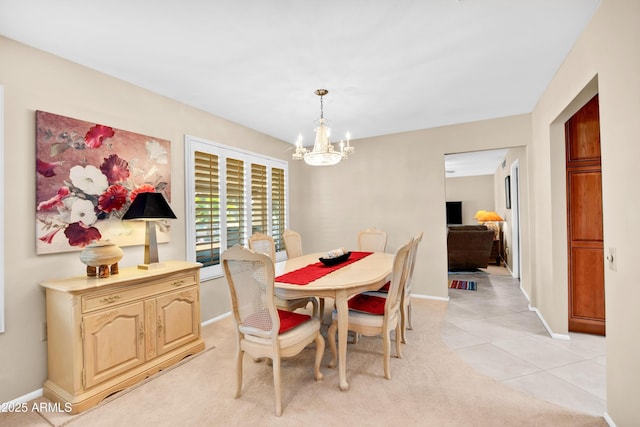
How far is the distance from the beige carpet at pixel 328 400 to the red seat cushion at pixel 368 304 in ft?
→ 1.60

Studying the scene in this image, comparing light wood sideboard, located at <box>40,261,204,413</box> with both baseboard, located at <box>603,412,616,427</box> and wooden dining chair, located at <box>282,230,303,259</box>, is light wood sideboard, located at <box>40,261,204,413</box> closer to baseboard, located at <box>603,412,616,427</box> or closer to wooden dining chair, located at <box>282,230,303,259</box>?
wooden dining chair, located at <box>282,230,303,259</box>

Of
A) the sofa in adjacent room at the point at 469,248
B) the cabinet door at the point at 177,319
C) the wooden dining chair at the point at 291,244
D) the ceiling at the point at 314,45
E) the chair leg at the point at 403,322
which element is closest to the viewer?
the ceiling at the point at 314,45

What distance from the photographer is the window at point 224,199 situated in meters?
3.41

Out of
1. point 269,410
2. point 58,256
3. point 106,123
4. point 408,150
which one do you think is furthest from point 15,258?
point 408,150

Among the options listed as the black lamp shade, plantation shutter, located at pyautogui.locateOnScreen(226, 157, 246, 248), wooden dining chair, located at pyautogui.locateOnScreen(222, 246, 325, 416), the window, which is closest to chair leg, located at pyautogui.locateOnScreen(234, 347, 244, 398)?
wooden dining chair, located at pyautogui.locateOnScreen(222, 246, 325, 416)

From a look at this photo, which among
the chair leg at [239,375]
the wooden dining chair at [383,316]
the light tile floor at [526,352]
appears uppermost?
the wooden dining chair at [383,316]

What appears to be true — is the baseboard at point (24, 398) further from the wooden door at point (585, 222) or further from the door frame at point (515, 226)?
the door frame at point (515, 226)

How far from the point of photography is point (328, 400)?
2.02 meters

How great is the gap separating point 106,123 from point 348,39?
86.8 inches

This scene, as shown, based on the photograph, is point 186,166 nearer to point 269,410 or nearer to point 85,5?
point 85,5

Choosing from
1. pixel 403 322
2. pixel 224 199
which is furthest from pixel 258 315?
pixel 224 199

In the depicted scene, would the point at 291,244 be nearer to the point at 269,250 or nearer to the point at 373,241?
the point at 269,250

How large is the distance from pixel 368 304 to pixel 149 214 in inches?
80.7

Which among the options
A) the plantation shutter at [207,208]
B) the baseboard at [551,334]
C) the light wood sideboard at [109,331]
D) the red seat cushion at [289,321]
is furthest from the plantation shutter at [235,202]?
the baseboard at [551,334]
